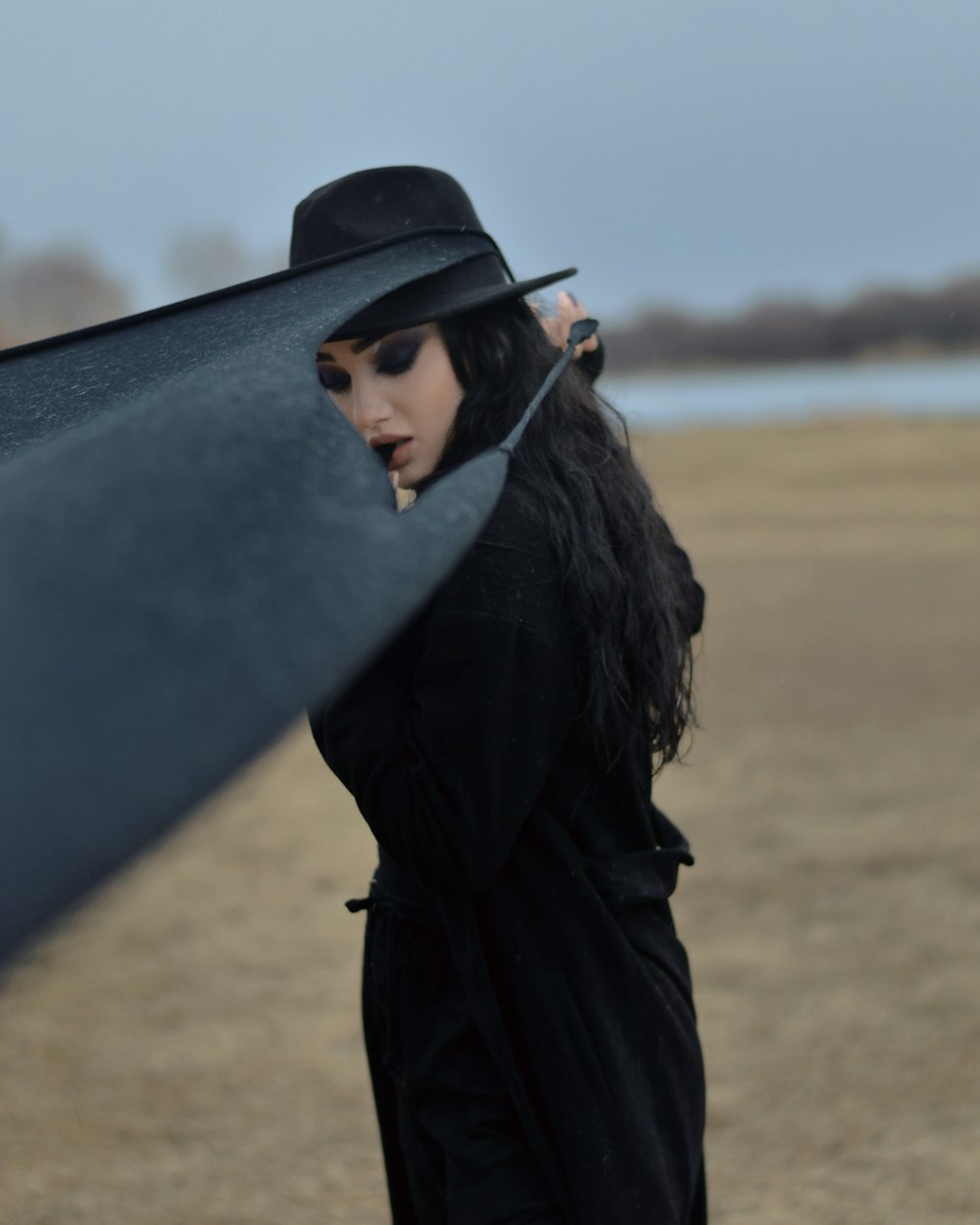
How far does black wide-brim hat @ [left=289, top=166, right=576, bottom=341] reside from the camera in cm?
155

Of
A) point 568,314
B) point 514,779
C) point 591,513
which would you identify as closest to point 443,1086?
point 514,779

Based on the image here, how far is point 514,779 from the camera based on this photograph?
145cm

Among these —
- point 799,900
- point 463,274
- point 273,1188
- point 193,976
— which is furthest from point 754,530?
point 463,274

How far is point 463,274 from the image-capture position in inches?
62.5

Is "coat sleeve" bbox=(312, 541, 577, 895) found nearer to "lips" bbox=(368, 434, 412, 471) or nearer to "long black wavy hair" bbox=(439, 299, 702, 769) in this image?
"long black wavy hair" bbox=(439, 299, 702, 769)

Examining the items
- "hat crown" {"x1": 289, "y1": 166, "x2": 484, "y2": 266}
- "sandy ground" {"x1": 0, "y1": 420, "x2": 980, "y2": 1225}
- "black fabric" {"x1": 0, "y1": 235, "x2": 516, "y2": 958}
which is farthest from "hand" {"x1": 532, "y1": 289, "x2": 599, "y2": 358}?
"sandy ground" {"x1": 0, "y1": 420, "x2": 980, "y2": 1225}

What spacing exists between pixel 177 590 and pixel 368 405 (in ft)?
2.29

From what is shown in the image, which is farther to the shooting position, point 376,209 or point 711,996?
point 711,996

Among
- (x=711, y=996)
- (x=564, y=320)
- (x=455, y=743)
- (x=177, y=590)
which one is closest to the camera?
(x=177, y=590)

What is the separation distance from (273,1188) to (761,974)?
1.62 metres

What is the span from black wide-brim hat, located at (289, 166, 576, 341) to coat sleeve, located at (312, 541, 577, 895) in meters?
0.34

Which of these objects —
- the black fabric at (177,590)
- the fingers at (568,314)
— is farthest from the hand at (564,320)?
the black fabric at (177,590)

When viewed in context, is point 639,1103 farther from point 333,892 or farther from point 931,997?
point 333,892

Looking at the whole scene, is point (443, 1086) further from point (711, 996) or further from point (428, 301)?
point (711, 996)
